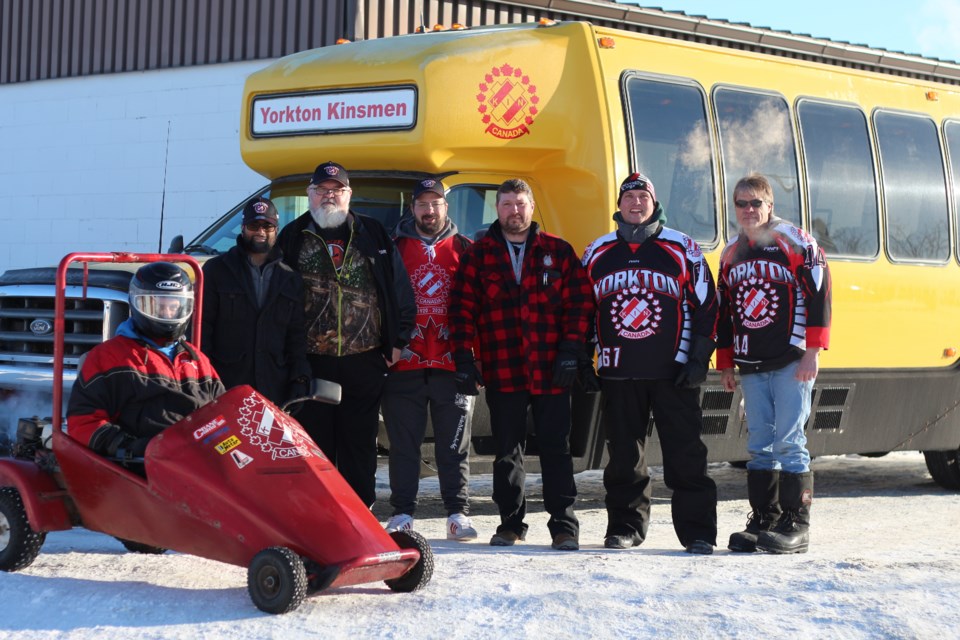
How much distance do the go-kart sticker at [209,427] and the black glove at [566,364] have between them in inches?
80.6

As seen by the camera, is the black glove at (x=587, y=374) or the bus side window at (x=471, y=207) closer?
the black glove at (x=587, y=374)

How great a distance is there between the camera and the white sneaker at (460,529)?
7570 millimetres

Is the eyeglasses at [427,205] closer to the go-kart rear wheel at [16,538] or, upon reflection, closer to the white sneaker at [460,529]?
the white sneaker at [460,529]

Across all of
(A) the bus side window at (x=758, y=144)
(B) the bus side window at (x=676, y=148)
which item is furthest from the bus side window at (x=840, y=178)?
(B) the bus side window at (x=676, y=148)

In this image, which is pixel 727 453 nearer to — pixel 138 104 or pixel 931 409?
pixel 931 409

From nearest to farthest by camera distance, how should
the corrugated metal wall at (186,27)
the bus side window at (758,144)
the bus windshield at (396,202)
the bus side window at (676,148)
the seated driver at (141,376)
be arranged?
the seated driver at (141,376) → the bus windshield at (396,202) → the bus side window at (676,148) → the bus side window at (758,144) → the corrugated metal wall at (186,27)

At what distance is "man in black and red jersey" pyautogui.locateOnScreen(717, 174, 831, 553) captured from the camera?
729cm

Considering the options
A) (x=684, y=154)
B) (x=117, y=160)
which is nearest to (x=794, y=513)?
(x=684, y=154)

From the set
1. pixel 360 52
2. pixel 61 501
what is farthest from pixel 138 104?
pixel 61 501

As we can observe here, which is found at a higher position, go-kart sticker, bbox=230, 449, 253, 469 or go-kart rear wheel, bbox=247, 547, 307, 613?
go-kart sticker, bbox=230, 449, 253, 469

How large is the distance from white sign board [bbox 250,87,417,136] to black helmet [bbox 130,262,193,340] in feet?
8.29

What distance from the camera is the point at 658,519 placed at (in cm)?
908

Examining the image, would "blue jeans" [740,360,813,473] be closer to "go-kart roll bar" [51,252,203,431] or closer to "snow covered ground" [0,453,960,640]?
"snow covered ground" [0,453,960,640]

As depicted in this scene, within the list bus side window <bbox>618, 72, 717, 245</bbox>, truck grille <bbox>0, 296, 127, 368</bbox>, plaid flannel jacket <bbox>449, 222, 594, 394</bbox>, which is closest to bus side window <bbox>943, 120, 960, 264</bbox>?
bus side window <bbox>618, 72, 717, 245</bbox>
